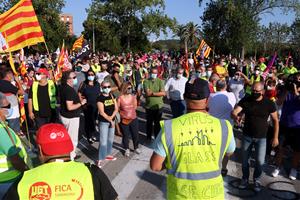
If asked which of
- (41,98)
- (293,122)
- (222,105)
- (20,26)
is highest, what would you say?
(20,26)

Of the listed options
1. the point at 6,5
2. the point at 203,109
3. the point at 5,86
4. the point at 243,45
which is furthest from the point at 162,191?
the point at 6,5

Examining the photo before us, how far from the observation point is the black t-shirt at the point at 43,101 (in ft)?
24.3

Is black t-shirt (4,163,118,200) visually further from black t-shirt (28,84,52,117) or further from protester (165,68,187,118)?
protester (165,68,187,118)

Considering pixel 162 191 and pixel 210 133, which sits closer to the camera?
pixel 210 133

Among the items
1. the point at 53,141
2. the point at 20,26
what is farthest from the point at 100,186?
the point at 20,26

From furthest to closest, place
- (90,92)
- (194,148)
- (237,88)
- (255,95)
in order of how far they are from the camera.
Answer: (237,88), (90,92), (255,95), (194,148)

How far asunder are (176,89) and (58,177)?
6897 millimetres

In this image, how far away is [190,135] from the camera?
3008 mm

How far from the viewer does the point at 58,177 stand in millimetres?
2324

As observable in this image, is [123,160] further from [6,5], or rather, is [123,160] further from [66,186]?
[6,5]

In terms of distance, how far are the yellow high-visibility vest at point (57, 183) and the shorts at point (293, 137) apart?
16.9 feet

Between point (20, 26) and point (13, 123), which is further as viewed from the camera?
point (13, 123)

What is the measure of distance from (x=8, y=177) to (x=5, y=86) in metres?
4.29

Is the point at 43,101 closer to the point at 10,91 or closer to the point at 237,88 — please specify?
the point at 10,91
